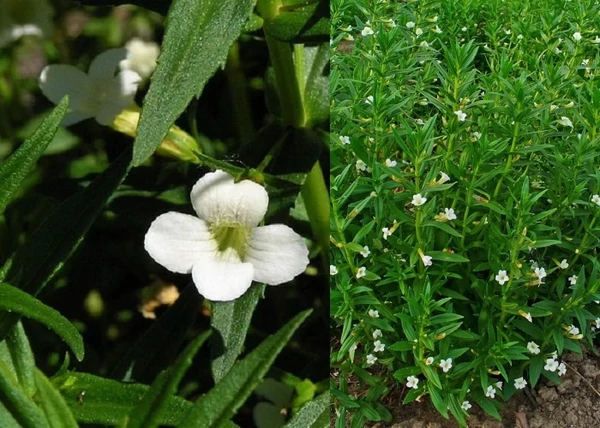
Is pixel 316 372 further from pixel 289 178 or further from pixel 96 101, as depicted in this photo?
pixel 96 101

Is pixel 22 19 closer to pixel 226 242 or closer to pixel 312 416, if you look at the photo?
pixel 226 242

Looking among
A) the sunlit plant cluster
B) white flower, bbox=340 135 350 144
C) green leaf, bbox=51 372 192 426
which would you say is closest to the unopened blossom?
the sunlit plant cluster

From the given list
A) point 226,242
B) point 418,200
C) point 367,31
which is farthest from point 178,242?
point 367,31

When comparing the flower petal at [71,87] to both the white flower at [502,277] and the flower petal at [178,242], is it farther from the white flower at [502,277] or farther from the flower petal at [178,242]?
the white flower at [502,277]

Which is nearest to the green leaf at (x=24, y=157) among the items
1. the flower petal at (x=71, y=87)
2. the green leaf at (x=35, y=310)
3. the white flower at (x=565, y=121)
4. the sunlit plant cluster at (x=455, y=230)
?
the green leaf at (x=35, y=310)

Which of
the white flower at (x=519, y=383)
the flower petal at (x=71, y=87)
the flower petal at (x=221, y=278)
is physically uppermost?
the flower petal at (x=71, y=87)
